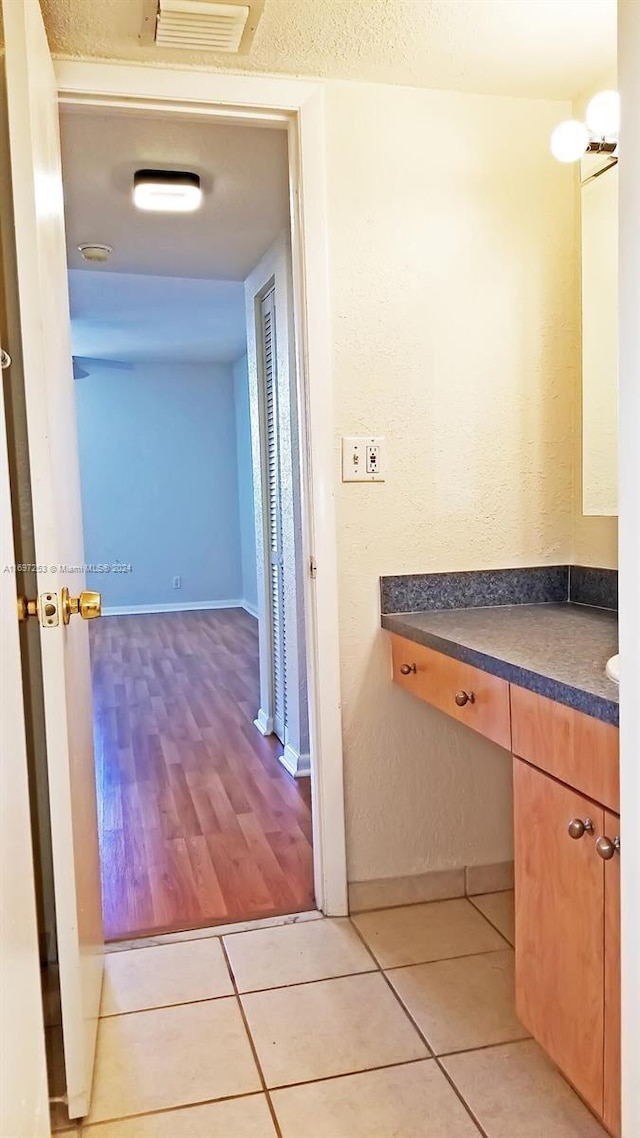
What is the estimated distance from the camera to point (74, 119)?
2076 mm

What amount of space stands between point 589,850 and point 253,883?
51.9 inches

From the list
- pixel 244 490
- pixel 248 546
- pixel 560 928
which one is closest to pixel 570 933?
pixel 560 928

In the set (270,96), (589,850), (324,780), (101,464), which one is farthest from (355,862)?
(101,464)

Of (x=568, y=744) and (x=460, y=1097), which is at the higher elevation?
(x=568, y=744)

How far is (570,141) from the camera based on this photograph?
1896mm

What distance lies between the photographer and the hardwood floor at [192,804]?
2230 millimetres

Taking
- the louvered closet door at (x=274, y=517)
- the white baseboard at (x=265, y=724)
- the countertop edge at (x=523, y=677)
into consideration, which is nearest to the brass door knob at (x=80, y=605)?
the countertop edge at (x=523, y=677)

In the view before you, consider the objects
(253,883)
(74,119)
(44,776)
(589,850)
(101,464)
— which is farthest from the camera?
(101,464)

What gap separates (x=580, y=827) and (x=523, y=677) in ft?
0.84

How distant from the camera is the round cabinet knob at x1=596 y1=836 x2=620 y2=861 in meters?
1.17

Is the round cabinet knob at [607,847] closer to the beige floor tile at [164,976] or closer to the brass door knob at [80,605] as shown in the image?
the brass door knob at [80,605]

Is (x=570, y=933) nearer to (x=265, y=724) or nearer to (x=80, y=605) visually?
(x=80, y=605)

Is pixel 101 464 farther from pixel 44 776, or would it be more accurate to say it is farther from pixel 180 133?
pixel 44 776

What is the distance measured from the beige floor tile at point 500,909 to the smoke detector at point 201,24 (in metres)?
2.13
